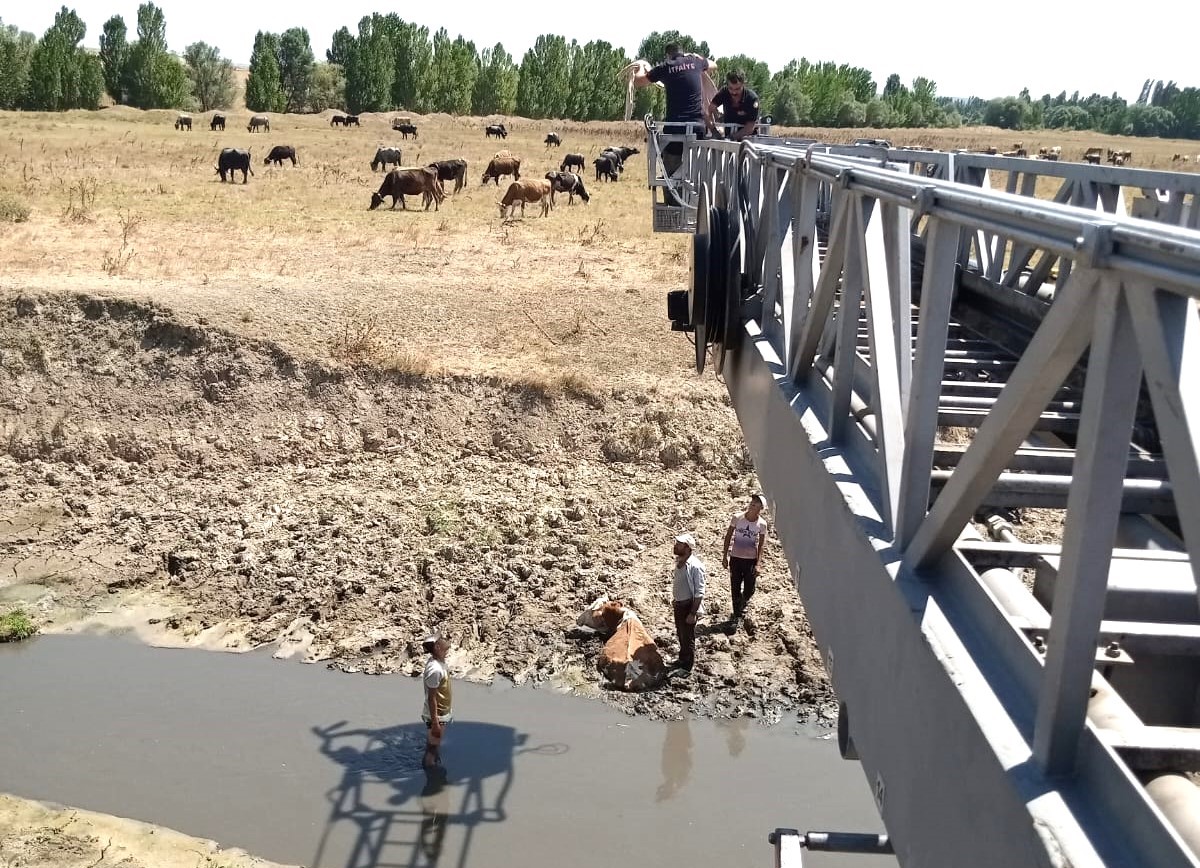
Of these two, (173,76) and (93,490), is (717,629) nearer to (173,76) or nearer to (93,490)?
(93,490)

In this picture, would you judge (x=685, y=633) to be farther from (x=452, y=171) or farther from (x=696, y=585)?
(x=452, y=171)

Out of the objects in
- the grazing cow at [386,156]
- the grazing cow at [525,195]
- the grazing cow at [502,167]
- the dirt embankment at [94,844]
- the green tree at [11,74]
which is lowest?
the dirt embankment at [94,844]

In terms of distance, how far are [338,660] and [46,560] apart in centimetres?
410

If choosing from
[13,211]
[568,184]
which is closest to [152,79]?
[568,184]

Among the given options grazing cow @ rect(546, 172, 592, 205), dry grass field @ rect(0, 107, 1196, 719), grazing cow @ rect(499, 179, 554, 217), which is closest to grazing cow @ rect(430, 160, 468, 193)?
grazing cow @ rect(546, 172, 592, 205)

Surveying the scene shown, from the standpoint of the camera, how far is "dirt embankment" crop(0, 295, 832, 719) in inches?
464

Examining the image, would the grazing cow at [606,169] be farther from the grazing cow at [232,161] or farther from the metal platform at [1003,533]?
the metal platform at [1003,533]

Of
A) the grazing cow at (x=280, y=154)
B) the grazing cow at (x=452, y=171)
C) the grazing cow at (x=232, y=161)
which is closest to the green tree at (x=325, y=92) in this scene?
the grazing cow at (x=280, y=154)

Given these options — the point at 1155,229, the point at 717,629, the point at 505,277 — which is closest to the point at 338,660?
the point at 717,629

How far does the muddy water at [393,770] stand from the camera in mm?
8797

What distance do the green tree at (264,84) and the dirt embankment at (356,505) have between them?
66.4m

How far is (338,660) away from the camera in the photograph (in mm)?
11453

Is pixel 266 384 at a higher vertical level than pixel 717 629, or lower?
higher

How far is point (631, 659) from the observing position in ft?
36.2
